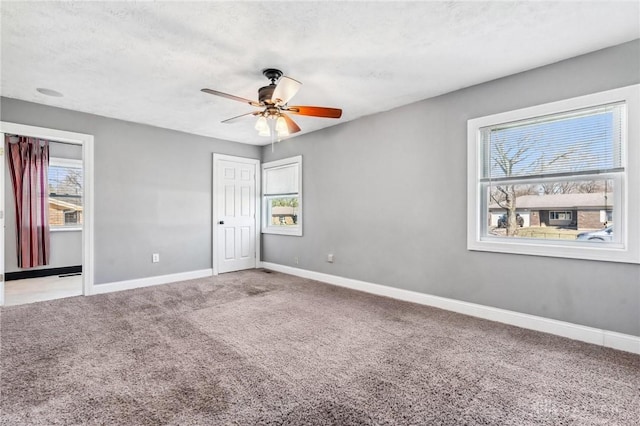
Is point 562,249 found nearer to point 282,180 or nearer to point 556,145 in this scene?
point 556,145

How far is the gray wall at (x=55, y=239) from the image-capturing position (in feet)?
16.5

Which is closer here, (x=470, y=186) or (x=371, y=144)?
(x=470, y=186)

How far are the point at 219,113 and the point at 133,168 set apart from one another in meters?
1.57

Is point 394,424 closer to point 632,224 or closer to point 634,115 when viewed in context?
point 632,224

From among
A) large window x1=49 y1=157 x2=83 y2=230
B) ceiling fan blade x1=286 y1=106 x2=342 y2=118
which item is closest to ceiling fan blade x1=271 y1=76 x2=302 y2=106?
ceiling fan blade x1=286 y1=106 x2=342 y2=118

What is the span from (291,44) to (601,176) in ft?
9.22

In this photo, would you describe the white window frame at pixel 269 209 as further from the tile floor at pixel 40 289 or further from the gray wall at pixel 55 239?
the gray wall at pixel 55 239

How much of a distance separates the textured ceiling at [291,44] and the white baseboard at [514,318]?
2.33 m

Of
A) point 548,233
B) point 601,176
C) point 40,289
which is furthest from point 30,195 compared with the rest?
point 601,176

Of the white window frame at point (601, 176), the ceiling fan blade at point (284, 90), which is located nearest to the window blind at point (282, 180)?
the ceiling fan blade at point (284, 90)

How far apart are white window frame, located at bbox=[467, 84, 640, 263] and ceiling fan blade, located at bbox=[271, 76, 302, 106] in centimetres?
194

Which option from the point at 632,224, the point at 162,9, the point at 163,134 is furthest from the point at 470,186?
the point at 163,134

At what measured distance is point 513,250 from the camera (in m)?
3.03

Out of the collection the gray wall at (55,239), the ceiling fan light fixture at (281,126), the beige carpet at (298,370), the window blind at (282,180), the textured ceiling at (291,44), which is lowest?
the beige carpet at (298,370)
